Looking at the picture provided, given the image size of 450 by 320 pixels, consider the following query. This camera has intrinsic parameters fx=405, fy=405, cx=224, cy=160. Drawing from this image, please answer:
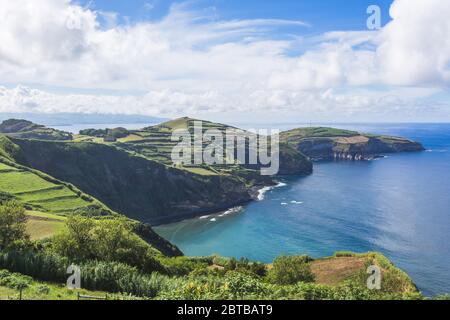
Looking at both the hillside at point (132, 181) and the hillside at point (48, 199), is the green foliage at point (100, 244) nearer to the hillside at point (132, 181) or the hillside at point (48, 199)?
the hillside at point (48, 199)

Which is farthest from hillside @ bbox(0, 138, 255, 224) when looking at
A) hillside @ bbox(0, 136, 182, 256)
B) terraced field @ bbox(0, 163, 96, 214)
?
terraced field @ bbox(0, 163, 96, 214)

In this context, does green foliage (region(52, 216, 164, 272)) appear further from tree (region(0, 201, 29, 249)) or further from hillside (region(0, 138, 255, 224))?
hillside (region(0, 138, 255, 224))

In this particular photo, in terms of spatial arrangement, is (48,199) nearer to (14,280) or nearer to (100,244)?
(100,244)

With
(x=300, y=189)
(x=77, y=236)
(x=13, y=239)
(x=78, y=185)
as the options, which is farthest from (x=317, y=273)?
(x=300, y=189)

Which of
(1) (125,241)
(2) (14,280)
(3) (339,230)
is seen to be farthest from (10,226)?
(3) (339,230)
